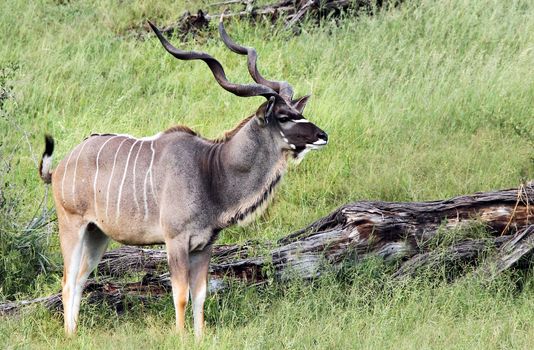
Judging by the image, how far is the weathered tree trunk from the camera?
19.2 ft

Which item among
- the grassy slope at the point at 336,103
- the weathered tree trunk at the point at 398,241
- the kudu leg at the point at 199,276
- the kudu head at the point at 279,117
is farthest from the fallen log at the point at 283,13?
the kudu leg at the point at 199,276

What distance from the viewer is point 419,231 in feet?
19.6

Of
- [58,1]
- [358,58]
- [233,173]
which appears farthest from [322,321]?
[58,1]

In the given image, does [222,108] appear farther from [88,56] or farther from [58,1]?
[58,1]

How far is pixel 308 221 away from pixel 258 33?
2.96m

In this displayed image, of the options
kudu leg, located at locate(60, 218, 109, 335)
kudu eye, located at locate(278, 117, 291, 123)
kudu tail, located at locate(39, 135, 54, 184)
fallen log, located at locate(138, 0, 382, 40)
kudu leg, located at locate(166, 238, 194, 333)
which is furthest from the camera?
fallen log, located at locate(138, 0, 382, 40)

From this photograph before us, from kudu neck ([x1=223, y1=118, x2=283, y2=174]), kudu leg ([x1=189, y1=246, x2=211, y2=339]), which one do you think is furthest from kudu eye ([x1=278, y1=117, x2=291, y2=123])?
kudu leg ([x1=189, y1=246, x2=211, y2=339])

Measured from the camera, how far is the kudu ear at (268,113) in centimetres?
539

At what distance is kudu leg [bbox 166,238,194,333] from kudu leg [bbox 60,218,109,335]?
569 millimetres

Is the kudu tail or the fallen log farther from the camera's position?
the fallen log

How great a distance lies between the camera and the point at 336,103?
8.40 meters

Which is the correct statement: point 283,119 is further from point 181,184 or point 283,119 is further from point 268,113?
point 181,184

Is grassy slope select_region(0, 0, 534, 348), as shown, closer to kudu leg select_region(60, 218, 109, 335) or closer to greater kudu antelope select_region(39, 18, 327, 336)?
kudu leg select_region(60, 218, 109, 335)

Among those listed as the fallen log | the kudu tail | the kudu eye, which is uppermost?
the kudu eye
